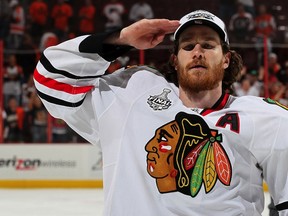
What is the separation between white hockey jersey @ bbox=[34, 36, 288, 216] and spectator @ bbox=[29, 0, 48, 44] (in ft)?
24.6

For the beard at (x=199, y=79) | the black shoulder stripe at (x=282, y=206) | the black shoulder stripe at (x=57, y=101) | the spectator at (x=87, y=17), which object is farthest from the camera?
the spectator at (x=87, y=17)

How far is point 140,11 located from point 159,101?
7.64 metres

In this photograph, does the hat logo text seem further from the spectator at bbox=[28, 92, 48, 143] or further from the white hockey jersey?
the spectator at bbox=[28, 92, 48, 143]

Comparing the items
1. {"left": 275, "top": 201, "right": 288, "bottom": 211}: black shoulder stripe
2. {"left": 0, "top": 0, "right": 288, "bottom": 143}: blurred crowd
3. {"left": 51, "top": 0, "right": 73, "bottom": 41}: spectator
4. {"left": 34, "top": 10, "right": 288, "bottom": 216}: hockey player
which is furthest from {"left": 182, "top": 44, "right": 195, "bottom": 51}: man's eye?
{"left": 51, "top": 0, "right": 73, "bottom": 41}: spectator

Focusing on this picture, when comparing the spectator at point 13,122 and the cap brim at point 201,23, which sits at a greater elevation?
the cap brim at point 201,23

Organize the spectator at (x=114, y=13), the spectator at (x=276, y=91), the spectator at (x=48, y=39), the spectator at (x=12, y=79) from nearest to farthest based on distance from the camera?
the spectator at (x=276, y=91) → the spectator at (x=12, y=79) → the spectator at (x=48, y=39) → the spectator at (x=114, y=13)

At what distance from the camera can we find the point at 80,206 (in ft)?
A: 18.1

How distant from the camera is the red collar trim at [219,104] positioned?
1915 millimetres

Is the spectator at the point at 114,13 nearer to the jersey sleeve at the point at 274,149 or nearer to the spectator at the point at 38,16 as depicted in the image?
the spectator at the point at 38,16

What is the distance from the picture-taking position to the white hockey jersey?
5.90 ft

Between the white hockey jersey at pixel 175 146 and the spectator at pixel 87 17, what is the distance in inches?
293

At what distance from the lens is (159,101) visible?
1.91m

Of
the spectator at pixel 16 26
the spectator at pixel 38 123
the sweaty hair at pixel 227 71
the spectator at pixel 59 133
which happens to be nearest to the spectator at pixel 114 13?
the spectator at pixel 16 26

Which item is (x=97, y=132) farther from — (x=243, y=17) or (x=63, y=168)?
(x=243, y=17)
